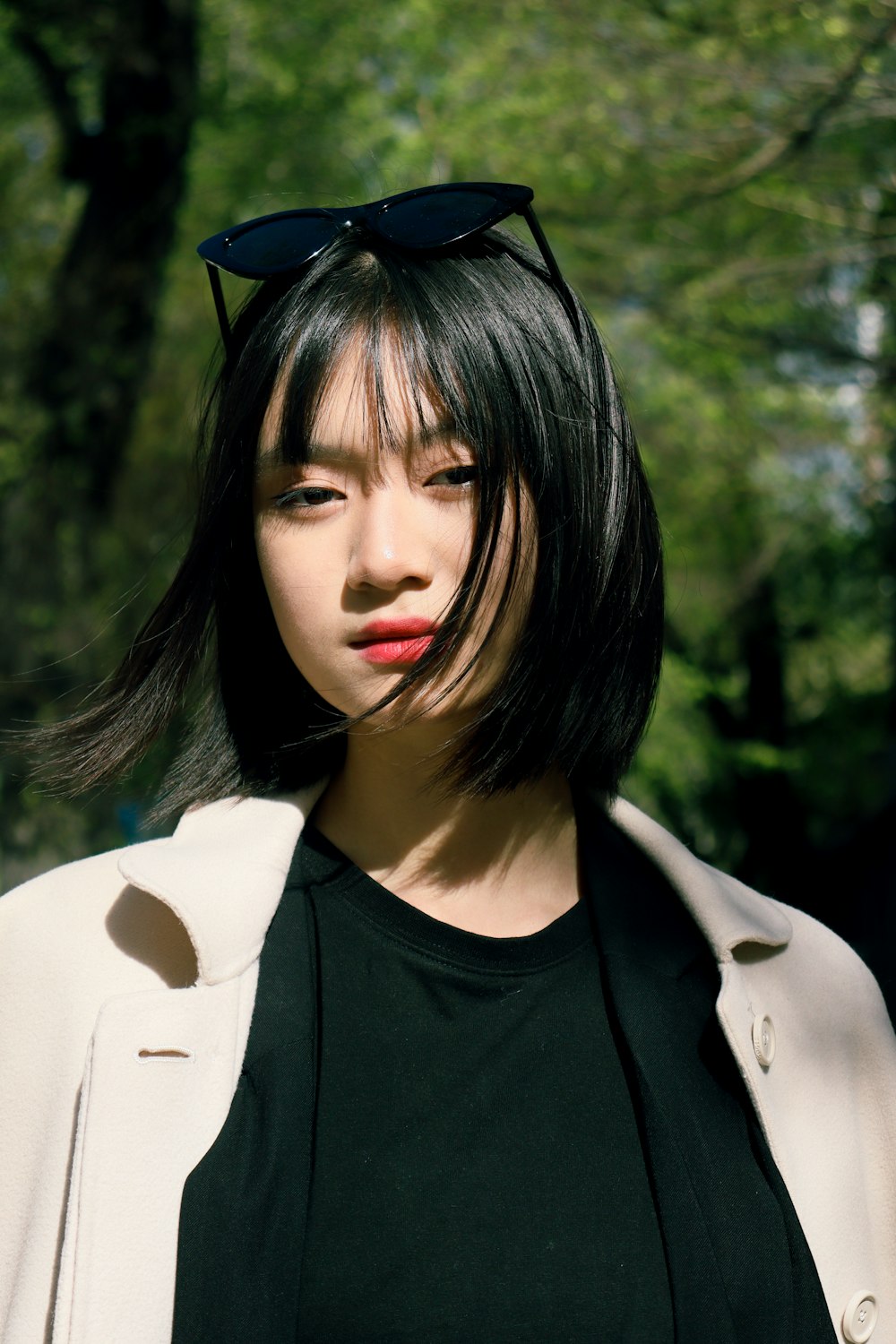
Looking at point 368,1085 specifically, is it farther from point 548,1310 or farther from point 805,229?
point 805,229

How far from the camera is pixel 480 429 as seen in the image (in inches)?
54.1

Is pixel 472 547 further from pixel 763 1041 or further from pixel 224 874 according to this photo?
pixel 763 1041

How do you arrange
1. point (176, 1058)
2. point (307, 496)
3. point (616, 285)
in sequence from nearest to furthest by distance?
point (176, 1058)
point (307, 496)
point (616, 285)

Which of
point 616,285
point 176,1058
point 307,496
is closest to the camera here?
point 176,1058

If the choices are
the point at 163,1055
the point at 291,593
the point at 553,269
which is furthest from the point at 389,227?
the point at 163,1055

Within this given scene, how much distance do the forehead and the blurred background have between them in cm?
163

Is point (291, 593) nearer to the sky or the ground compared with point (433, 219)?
nearer to the ground

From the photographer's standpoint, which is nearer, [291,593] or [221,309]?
[291,593]

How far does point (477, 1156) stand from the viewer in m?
1.36

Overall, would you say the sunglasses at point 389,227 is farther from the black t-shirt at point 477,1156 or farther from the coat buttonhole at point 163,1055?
the coat buttonhole at point 163,1055

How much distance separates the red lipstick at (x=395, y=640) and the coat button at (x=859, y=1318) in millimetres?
887

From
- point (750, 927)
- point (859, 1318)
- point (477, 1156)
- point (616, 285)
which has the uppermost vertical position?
point (616, 285)

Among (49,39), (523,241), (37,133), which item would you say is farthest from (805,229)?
(37,133)

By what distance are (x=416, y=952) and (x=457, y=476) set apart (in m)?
0.53
